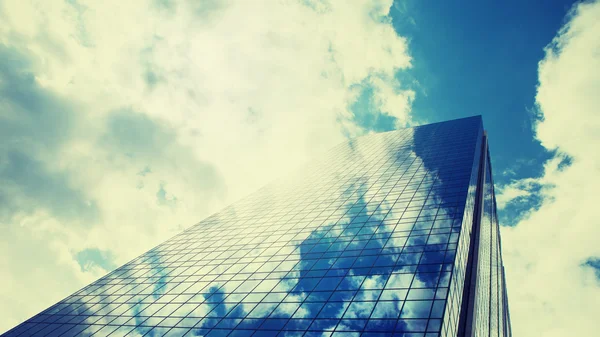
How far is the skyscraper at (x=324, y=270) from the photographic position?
28.4 metres

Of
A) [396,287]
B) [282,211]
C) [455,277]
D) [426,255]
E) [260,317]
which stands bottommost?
[260,317]

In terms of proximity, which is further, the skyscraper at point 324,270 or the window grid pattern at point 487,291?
the window grid pattern at point 487,291

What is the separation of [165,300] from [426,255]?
27.9 meters

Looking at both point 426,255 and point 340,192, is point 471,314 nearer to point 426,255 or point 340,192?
point 426,255

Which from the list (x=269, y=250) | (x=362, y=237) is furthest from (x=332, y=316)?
(x=269, y=250)

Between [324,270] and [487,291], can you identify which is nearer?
[324,270]

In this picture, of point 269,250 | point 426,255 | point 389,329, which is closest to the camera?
point 389,329

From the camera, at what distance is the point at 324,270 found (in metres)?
37.0

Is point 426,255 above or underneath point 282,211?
underneath

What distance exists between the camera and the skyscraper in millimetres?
28406

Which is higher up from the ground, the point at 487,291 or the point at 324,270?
the point at 487,291

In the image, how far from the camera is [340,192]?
2464 inches

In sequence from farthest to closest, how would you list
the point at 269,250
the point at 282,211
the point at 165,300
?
the point at 282,211 < the point at 269,250 < the point at 165,300

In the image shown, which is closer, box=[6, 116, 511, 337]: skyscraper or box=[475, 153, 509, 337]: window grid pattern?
box=[6, 116, 511, 337]: skyscraper
